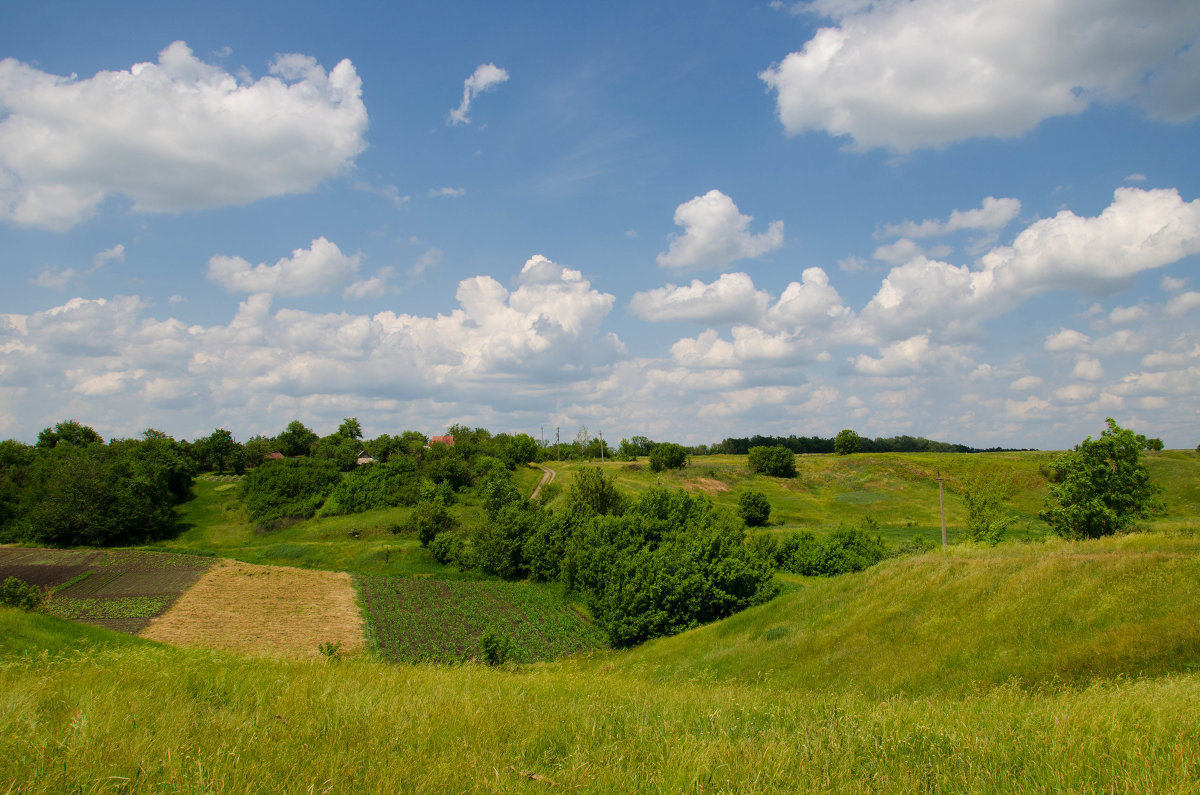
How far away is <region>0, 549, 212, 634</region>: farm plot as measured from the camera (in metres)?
39.4

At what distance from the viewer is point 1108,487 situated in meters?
32.2

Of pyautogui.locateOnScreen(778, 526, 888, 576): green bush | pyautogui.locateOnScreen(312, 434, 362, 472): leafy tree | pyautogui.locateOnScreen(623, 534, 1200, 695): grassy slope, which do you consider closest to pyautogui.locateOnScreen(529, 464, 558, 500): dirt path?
pyautogui.locateOnScreen(312, 434, 362, 472): leafy tree

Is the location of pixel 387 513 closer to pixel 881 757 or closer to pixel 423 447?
pixel 423 447

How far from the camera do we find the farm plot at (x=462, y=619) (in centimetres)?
3294

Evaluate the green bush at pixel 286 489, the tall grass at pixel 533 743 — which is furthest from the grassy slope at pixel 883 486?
the tall grass at pixel 533 743

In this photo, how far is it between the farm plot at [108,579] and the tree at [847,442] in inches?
4377

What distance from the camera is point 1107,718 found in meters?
5.02

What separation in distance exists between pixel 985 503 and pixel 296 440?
435 feet

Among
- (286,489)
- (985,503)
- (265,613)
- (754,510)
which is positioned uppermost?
(985,503)

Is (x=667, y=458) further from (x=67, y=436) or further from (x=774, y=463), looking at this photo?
(x=67, y=436)

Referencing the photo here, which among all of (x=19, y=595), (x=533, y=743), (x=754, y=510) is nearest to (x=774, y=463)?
(x=754, y=510)

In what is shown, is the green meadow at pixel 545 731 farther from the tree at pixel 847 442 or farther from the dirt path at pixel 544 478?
the tree at pixel 847 442

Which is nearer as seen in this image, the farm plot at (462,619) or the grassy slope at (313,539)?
the farm plot at (462,619)

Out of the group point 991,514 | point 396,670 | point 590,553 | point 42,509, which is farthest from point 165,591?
point 991,514
